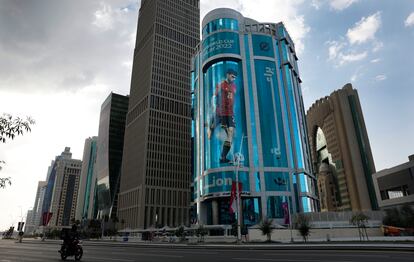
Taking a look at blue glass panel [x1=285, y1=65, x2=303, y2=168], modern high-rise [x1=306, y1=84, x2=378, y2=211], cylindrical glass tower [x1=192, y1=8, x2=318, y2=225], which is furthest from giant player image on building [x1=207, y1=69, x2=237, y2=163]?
modern high-rise [x1=306, y1=84, x2=378, y2=211]

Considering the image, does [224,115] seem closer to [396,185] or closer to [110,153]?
[396,185]

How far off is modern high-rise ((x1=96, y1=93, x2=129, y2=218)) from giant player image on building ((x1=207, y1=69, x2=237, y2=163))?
284 feet

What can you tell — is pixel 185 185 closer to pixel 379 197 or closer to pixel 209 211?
pixel 209 211

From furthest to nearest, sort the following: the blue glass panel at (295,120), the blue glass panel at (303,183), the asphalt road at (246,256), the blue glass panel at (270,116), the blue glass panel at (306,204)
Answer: the blue glass panel at (295,120) → the blue glass panel at (270,116) → the blue glass panel at (303,183) → the blue glass panel at (306,204) → the asphalt road at (246,256)

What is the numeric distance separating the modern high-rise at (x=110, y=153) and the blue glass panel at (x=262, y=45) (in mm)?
105509

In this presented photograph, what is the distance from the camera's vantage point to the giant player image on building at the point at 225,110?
4013 inches

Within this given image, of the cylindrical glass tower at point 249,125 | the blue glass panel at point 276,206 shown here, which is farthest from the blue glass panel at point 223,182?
the blue glass panel at point 276,206

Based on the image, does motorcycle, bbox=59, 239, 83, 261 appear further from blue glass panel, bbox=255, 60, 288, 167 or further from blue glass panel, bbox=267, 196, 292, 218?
blue glass panel, bbox=255, 60, 288, 167

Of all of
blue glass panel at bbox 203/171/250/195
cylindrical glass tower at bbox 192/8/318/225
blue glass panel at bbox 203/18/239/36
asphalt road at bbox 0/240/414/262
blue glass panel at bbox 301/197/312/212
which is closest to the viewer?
asphalt road at bbox 0/240/414/262

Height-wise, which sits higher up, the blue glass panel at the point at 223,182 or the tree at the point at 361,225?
the blue glass panel at the point at 223,182

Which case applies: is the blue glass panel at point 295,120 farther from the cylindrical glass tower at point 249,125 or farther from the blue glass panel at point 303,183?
the blue glass panel at point 303,183

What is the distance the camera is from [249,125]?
104750 mm

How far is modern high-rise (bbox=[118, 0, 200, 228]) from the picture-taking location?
13425cm

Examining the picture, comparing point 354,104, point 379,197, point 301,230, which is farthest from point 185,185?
point 354,104
